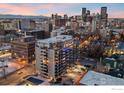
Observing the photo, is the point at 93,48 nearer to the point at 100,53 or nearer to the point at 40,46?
the point at 100,53

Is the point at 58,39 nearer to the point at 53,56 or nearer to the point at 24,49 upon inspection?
the point at 53,56

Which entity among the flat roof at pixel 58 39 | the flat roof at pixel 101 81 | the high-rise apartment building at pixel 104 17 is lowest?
the flat roof at pixel 101 81

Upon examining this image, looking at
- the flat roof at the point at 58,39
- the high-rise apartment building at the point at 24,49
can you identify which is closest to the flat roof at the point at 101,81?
the flat roof at the point at 58,39

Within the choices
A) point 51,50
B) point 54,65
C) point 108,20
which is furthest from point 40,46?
point 108,20

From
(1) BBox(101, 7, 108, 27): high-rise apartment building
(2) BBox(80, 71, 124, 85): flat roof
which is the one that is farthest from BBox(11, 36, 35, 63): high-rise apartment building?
(2) BBox(80, 71, 124, 85): flat roof

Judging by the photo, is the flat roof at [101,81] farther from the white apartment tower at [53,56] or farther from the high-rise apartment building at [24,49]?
the high-rise apartment building at [24,49]

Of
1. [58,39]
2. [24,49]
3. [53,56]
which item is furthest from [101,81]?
[24,49]

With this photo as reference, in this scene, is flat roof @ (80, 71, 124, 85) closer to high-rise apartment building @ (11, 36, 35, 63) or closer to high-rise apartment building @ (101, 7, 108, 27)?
high-rise apartment building @ (101, 7, 108, 27)

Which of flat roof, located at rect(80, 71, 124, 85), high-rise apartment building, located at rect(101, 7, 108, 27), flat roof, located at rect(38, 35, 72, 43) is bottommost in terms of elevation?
flat roof, located at rect(80, 71, 124, 85)

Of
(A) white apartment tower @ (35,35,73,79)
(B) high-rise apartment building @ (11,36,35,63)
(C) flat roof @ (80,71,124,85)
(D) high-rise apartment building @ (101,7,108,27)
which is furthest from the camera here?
(B) high-rise apartment building @ (11,36,35,63)
